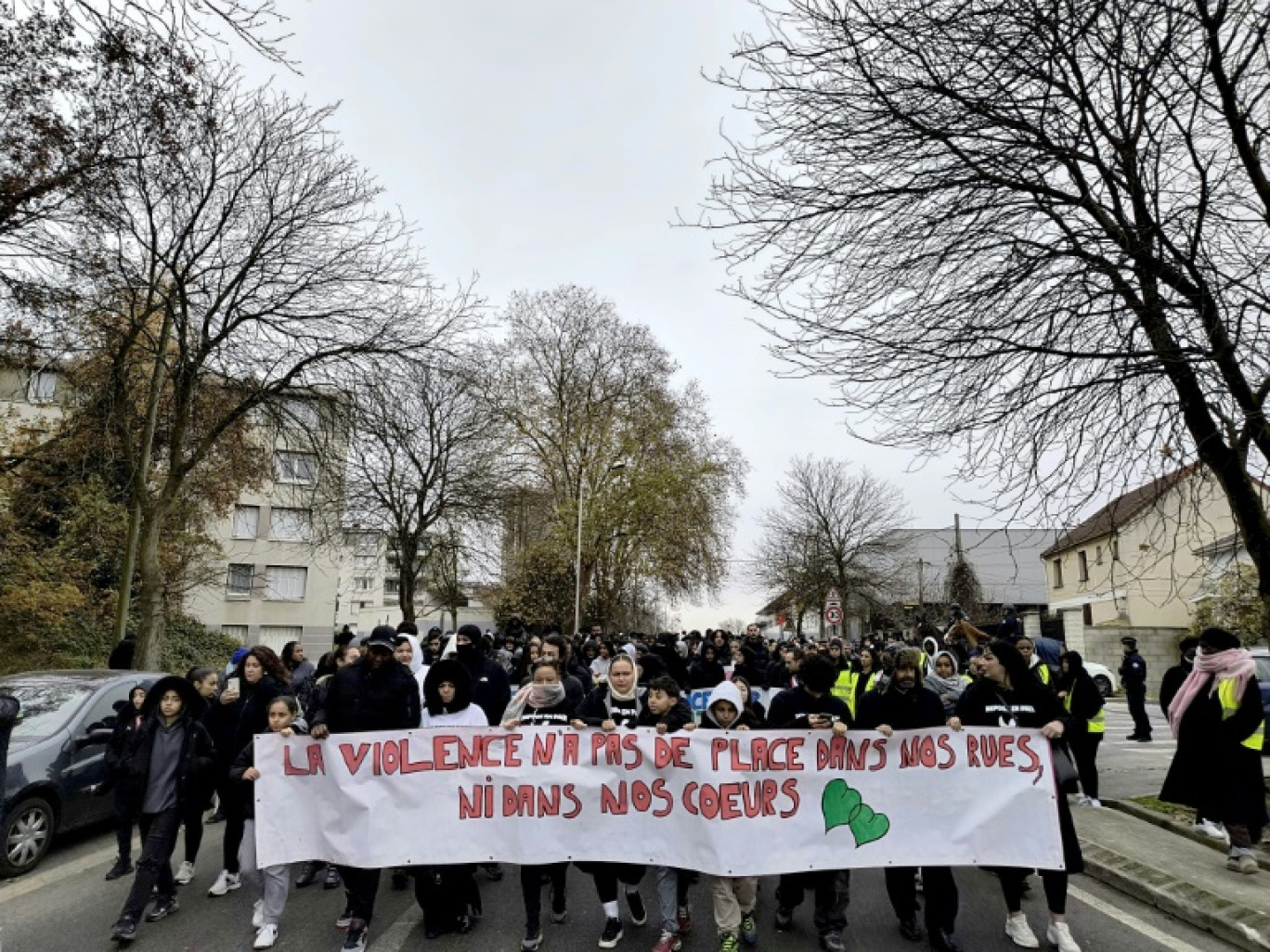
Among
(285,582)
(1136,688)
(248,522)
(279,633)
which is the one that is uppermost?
(248,522)

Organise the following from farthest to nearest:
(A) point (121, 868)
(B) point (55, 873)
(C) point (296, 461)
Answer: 1. (C) point (296, 461)
2. (B) point (55, 873)
3. (A) point (121, 868)

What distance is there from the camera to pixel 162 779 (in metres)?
5.51

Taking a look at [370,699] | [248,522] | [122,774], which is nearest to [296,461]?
[122,774]

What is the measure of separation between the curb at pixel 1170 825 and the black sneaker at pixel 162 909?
7814 mm

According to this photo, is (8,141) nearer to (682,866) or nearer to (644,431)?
(682,866)

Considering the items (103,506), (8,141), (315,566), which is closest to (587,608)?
(315,566)

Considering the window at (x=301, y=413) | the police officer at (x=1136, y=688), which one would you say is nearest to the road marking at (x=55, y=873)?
the window at (x=301, y=413)

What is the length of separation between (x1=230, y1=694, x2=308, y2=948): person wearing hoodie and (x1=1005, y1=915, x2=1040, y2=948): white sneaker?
444 centimetres

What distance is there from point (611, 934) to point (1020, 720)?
116 inches

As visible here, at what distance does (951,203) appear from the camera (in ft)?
26.1

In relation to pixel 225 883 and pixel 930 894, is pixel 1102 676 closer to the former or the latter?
pixel 930 894

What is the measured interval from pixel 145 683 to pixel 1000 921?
7508 mm

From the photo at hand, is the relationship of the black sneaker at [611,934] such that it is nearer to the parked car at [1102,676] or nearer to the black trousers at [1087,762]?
the black trousers at [1087,762]

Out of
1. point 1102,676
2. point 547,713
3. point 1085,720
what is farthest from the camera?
point 1102,676
